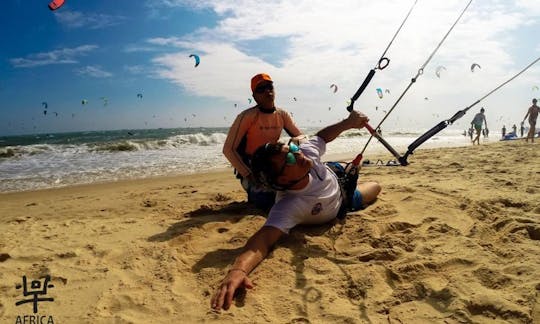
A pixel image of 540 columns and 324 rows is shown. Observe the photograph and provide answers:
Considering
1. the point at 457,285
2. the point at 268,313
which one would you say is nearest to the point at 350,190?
the point at 457,285

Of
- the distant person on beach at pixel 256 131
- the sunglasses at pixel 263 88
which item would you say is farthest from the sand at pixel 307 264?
the sunglasses at pixel 263 88

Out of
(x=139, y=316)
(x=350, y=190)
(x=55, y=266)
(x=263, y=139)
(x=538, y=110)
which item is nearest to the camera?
(x=139, y=316)

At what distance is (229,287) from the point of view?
2123mm

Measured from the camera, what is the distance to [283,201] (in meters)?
2.85

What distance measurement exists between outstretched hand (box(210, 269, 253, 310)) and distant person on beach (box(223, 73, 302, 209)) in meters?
1.56

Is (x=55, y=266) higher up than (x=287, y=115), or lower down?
lower down

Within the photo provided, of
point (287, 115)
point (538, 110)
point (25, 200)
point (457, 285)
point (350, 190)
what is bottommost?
point (25, 200)

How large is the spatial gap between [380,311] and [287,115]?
2644mm

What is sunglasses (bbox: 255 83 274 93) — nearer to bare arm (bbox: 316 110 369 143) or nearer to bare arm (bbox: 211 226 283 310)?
bare arm (bbox: 316 110 369 143)

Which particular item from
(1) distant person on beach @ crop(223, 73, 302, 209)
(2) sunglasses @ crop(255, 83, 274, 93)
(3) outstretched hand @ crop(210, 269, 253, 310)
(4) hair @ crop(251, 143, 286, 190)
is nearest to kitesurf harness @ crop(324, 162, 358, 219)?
(1) distant person on beach @ crop(223, 73, 302, 209)

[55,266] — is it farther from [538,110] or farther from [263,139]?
[538,110]

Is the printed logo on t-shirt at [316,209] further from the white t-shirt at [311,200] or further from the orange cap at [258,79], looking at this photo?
the orange cap at [258,79]

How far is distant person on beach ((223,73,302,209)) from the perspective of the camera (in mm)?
3756

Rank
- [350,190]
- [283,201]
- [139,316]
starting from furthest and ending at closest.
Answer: [350,190] → [283,201] → [139,316]
